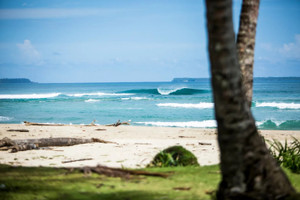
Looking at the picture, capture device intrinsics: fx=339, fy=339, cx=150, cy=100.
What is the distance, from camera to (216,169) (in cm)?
563

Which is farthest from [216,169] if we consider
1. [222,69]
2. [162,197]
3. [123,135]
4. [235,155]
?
[123,135]

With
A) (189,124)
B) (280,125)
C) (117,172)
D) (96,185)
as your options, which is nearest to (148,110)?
(189,124)

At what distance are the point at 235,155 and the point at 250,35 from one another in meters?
2.73

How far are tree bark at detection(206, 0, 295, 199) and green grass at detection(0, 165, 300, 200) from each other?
0.76 meters

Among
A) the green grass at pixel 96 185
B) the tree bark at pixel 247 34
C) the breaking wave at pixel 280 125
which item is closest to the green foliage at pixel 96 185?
the green grass at pixel 96 185

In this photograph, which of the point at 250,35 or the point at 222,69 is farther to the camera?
the point at 250,35

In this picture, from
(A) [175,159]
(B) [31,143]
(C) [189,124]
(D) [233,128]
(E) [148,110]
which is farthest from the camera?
(E) [148,110]

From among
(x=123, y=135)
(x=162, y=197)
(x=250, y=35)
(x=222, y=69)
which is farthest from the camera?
(x=123, y=135)

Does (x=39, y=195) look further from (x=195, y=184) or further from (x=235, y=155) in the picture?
(x=235, y=155)

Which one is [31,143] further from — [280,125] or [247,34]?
[280,125]

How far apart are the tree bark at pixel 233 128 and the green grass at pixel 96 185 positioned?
0.76 m

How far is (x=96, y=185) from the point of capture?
4539 mm

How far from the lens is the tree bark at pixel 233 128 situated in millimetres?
3338

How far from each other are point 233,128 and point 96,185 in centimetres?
211
